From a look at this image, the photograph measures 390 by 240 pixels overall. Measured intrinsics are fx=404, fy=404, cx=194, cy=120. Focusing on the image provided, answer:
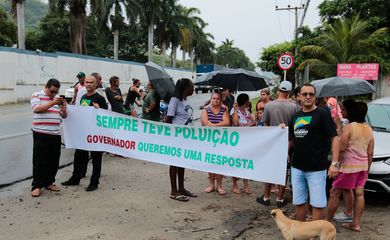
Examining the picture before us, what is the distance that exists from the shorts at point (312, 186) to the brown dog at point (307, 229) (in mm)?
272

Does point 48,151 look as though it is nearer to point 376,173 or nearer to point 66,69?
point 376,173

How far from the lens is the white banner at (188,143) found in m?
5.13

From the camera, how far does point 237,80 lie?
7.43 m

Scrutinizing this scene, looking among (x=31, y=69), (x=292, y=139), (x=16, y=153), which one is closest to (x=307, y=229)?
(x=292, y=139)

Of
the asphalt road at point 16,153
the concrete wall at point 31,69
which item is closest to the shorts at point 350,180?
the asphalt road at point 16,153

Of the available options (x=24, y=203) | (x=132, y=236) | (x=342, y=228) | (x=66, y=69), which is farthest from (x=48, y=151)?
(x=66, y=69)

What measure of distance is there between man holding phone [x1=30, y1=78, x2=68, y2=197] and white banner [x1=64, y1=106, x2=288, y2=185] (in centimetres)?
54

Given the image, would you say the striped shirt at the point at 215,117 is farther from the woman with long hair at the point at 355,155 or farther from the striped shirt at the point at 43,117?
the striped shirt at the point at 43,117

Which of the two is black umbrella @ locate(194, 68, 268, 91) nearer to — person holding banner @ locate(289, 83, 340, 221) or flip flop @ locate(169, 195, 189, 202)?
flip flop @ locate(169, 195, 189, 202)

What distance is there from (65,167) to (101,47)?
A: 58.1 meters

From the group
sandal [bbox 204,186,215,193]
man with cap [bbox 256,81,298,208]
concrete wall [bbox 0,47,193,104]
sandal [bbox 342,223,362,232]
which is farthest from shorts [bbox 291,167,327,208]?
concrete wall [bbox 0,47,193,104]

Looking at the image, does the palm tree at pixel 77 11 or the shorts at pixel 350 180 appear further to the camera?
the palm tree at pixel 77 11

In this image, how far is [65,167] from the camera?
775 centimetres

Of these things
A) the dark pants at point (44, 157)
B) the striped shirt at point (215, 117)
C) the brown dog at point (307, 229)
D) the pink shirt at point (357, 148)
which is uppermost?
the striped shirt at point (215, 117)
